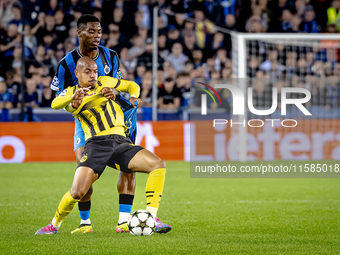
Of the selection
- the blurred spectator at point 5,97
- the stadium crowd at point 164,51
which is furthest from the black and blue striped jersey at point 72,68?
the blurred spectator at point 5,97

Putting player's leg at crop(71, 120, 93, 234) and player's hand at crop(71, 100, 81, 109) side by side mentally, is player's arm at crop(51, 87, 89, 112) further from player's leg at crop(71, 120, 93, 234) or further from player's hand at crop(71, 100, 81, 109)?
player's leg at crop(71, 120, 93, 234)

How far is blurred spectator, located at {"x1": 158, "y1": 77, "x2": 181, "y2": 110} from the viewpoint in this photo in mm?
12328

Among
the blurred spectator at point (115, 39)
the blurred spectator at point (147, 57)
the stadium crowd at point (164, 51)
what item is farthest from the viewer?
the blurred spectator at point (115, 39)

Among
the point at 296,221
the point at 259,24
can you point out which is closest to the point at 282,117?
the point at 259,24

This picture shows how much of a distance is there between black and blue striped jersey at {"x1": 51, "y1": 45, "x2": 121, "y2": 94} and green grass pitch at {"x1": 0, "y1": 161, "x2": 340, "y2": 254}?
1.40 m

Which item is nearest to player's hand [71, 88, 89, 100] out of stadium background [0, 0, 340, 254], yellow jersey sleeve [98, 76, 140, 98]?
yellow jersey sleeve [98, 76, 140, 98]

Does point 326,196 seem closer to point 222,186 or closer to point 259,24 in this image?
point 222,186

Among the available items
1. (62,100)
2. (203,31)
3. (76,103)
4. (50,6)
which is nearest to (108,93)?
(76,103)

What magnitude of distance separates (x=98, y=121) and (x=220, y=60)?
922 centimetres

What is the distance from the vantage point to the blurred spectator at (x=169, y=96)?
12.3 m

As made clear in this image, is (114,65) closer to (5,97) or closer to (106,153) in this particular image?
(106,153)

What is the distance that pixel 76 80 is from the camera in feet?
15.9

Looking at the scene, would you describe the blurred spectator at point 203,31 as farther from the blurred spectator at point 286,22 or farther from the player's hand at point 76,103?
the player's hand at point 76,103

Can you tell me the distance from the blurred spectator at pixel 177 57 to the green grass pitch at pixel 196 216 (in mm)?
4146
